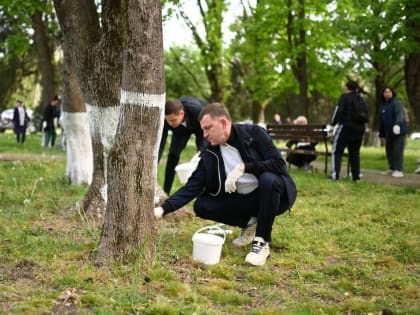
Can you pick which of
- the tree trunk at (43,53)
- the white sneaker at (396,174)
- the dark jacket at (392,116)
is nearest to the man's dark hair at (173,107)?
the dark jacket at (392,116)

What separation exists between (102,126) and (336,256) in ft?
10.7

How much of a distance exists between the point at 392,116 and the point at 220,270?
861cm

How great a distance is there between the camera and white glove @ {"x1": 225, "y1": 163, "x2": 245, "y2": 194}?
196 inches

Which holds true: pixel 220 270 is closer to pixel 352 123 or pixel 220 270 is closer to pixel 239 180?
pixel 239 180

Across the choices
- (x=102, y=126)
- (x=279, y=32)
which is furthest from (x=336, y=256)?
(x=279, y=32)

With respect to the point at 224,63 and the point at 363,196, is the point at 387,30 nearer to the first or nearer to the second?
the point at 363,196

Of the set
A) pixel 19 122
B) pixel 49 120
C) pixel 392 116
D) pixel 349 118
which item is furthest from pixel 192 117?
pixel 19 122

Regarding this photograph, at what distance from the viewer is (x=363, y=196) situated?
9148mm

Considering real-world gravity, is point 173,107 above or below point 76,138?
above

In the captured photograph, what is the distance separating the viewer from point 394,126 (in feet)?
39.0

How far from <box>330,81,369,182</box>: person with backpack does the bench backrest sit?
4.17 feet

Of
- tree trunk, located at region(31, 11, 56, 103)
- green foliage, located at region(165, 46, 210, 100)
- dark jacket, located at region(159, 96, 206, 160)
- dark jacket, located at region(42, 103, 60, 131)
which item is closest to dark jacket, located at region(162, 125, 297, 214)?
dark jacket, located at region(159, 96, 206, 160)

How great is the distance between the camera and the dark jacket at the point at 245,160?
5059mm

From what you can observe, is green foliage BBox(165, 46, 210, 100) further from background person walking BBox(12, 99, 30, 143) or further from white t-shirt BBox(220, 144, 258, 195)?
white t-shirt BBox(220, 144, 258, 195)
